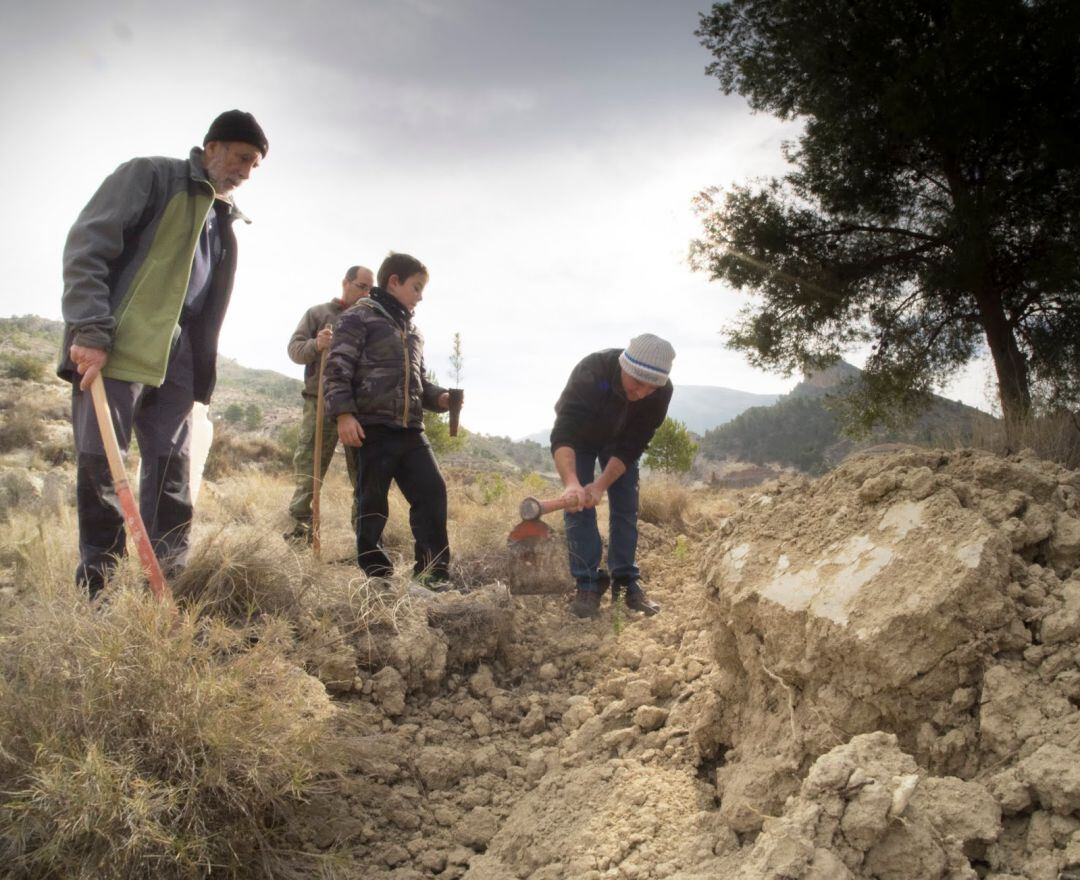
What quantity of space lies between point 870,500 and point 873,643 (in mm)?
570

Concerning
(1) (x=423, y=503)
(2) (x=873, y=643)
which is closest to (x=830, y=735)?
(2) (x=873, y=643)

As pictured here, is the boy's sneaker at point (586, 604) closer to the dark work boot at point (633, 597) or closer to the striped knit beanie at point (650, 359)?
the dark work boot at point (633, 597)

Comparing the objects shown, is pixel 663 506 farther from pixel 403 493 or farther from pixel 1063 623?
pixel 1063 623

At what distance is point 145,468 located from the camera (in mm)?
2744

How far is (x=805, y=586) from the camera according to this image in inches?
76.4

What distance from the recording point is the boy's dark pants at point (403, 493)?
11.7 ft

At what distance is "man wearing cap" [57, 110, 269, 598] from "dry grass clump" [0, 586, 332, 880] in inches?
19.6

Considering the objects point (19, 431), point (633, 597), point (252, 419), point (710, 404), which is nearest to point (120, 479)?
point (633, 597)

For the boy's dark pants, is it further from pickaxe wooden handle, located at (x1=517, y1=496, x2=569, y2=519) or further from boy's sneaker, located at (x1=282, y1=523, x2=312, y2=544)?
boy's sneaker, located at (x1=282, y1=523, x2=312, y2=544)

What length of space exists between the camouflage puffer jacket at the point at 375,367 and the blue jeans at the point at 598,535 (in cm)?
105

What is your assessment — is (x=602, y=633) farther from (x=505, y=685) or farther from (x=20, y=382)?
(x=20, y=382)

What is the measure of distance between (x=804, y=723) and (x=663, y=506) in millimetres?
5309

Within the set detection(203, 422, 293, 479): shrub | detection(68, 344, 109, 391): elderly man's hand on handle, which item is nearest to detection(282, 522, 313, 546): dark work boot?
detection(68, 344, 109, 391): elderly man's hand on handle

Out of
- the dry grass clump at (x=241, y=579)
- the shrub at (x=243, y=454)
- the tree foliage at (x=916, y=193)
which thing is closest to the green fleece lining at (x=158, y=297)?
the dry grass clump at (x=241, y=579)
